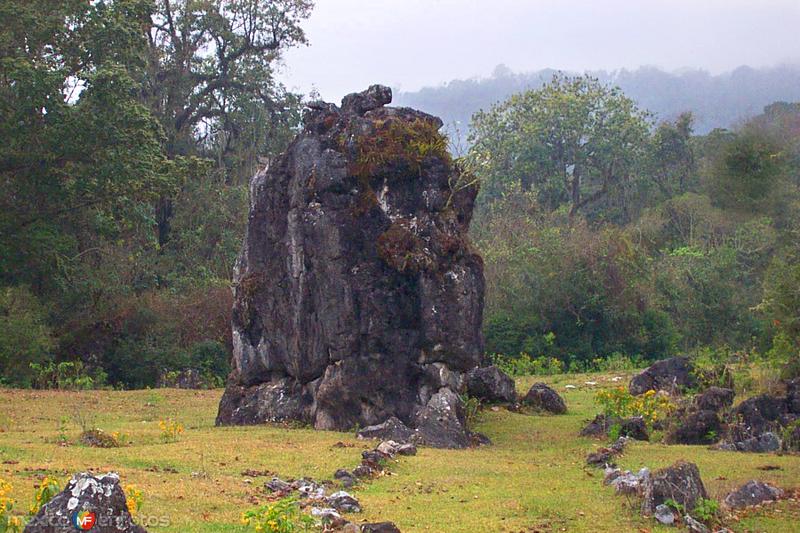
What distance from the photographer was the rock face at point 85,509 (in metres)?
8.88

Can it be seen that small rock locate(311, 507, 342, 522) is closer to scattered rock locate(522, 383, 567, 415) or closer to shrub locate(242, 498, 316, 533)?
shrub locate(242, 498, 316, 533)

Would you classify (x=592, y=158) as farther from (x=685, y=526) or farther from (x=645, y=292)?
(x=685, y=526)

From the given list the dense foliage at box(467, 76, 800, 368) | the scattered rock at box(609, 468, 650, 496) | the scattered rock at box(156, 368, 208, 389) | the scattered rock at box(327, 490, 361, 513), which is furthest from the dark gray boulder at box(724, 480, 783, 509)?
the scattered rock at box(156, 368, 208, 389)

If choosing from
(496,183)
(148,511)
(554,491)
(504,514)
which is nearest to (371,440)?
(554,491)

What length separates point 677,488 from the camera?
12.2 m

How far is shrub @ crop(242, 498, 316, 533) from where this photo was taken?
31.4 ft

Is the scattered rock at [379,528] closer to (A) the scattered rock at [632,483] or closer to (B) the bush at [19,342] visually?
(A) the scattered rock at [632,483]

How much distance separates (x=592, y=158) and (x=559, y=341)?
1192 inches

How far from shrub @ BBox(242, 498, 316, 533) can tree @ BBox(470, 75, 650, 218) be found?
54.8 metres

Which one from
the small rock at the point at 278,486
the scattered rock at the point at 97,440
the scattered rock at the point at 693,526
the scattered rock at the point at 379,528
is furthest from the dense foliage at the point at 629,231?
the scattered rock at the point at 379,528

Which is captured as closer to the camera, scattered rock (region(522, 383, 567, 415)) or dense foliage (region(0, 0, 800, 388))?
scattered rock (region(522, 383, 567, 415))

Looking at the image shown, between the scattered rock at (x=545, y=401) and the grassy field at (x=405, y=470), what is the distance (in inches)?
49.3

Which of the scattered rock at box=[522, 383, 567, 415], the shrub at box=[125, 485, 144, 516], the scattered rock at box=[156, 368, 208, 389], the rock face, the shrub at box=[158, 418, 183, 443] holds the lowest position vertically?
the scattered rock at box=[156, 368, 208, 389]

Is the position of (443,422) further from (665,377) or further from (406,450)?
(665,377)
